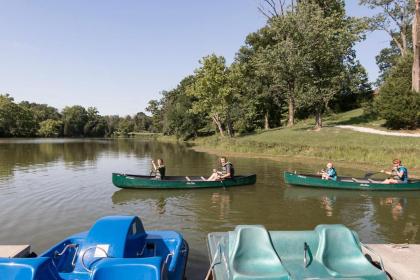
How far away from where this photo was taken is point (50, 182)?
2498 cm

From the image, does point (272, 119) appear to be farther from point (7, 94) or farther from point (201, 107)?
point (7, 94)

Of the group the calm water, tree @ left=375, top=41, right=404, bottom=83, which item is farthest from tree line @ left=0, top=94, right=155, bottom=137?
the calm water

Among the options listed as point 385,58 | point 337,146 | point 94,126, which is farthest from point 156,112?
point 337,146

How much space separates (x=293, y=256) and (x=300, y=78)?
135 ft

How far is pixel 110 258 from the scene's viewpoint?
23.6ft

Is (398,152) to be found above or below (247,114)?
below

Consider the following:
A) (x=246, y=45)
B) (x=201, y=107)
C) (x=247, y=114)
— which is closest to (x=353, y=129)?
(x=247, y=114)

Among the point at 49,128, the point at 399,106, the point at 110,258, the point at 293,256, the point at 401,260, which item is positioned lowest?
the point at 401,260

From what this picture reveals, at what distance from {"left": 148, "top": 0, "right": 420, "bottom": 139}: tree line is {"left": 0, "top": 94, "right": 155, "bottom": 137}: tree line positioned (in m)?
68.7

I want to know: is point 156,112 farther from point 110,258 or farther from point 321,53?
point 110,258

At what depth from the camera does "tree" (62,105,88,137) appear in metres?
150

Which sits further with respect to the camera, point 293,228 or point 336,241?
point 293,228

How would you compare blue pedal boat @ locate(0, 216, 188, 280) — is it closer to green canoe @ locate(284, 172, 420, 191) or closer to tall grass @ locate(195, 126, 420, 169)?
green canoe @ locate(284, 172, 420, 191)

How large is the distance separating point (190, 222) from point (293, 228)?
397cm
